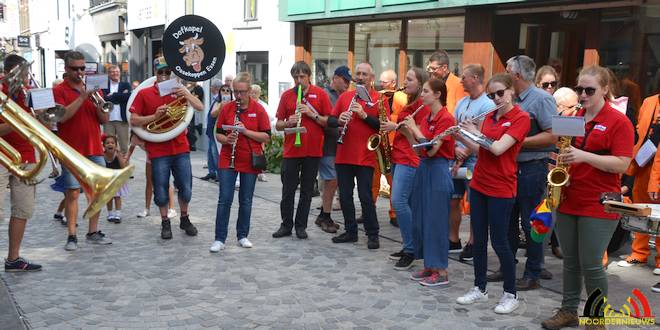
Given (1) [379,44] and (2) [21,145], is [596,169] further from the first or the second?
(1) [379,44]

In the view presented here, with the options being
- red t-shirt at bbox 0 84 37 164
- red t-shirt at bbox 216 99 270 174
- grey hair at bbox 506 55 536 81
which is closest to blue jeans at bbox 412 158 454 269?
grey hair at bbox 506 55 536 81

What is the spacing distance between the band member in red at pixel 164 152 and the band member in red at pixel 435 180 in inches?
102

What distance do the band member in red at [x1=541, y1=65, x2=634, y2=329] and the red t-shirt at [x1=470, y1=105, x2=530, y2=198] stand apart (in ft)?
1.30

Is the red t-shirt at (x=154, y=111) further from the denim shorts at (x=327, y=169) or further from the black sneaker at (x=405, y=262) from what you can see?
the black sneaker at (x=405, y=262)

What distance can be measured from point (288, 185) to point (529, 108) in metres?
2.79

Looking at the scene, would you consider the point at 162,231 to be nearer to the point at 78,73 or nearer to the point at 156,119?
the point at 156,119

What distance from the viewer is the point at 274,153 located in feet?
37.7

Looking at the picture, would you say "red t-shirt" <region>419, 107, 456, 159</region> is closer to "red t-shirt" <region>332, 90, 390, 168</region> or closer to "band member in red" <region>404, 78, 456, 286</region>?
"band member in red" <region>404, 78, 456, 286</region>

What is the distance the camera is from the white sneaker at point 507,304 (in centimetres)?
444

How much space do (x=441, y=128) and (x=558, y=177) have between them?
1185mm

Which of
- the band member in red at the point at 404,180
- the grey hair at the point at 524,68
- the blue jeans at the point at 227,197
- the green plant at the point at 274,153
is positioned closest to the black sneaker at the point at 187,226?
the blue jeans at the point at 227,197

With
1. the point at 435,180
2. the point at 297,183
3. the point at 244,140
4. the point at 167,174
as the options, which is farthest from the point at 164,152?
the point at 435,180

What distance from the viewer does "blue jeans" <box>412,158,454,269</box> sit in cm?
492

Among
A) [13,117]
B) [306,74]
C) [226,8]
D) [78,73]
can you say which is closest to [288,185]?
[306,74]
